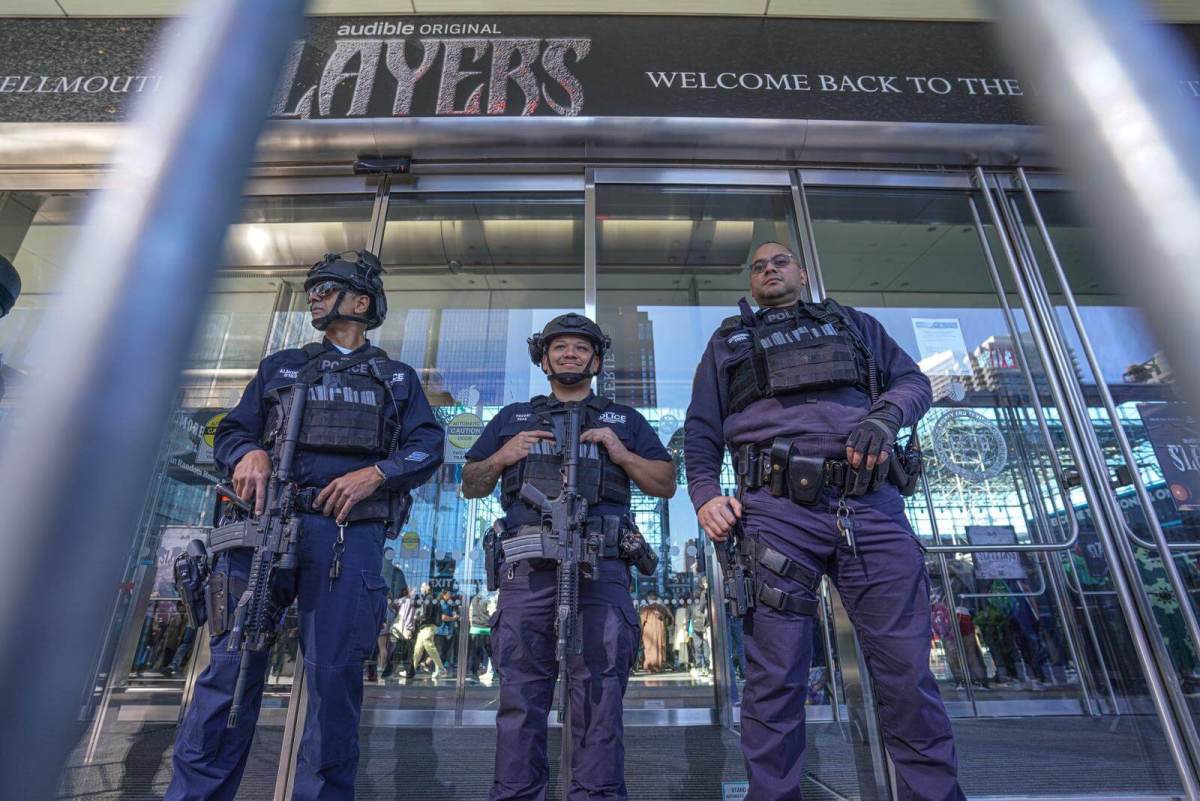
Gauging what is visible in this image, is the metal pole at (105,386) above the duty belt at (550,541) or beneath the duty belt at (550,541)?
beneath

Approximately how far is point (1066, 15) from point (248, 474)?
90.8 inches

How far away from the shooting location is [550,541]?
2.17 metres

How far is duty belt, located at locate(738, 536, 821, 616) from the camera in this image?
5.92 feet

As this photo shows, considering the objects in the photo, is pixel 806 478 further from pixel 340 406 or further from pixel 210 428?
pixel 210 428

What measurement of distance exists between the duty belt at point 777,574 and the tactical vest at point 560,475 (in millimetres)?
671

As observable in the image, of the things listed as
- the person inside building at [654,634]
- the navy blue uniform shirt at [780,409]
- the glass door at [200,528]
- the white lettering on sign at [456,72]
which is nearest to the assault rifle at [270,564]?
the glass door at [200,528]

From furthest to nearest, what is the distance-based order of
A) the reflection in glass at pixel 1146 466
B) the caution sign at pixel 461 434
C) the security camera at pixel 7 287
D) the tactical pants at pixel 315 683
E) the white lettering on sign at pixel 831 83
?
the white lettering on sign at pixel 831 83, the caution sign at pixel 461 434, the security camera at pixel 7 287, the reflection in glass at pixel 1146 466, the tactical pants at pixel 315 683

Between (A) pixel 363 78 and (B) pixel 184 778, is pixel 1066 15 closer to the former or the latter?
(B) pixel 184 778

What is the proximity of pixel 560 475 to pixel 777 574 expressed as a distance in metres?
0.93

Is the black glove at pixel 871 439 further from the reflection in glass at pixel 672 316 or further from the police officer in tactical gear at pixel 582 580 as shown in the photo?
the reflection in glass at pixel 672 316

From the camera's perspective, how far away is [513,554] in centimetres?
221

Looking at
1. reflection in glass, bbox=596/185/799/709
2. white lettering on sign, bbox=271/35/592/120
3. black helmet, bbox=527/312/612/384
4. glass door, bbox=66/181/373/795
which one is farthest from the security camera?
reflection in glass, bbox=596/185/799/709

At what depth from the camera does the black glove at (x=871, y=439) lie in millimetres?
1828

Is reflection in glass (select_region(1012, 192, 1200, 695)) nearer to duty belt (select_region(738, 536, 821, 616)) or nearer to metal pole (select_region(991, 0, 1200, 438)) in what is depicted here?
duty belt (select_region(738, 536, 821, 616))
